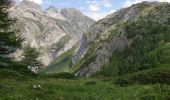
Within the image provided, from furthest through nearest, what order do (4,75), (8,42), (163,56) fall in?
(163,56) → (8,42) → (4,75)

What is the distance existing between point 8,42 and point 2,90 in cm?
2268

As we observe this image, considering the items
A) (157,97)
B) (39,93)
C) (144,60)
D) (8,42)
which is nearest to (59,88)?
(39,93)

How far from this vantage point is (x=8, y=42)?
1761 inches

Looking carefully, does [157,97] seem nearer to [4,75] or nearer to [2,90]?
[2,90]

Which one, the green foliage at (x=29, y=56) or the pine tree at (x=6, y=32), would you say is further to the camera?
the green foliage at (x=29, y=56)

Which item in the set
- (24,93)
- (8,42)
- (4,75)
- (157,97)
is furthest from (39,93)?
(8,42)

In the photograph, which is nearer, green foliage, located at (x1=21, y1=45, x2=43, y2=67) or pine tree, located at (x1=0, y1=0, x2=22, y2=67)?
pine tree, located at (x1=0, y1=0, x2=22, y2=67)

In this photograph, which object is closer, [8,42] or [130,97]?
[130,97]

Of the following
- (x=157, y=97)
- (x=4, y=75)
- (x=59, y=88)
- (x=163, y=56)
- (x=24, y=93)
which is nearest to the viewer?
(x=157, y=97)

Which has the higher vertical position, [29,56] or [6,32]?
[6,32]

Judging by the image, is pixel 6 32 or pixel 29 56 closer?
pixel 6 32

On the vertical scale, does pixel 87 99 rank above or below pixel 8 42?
below

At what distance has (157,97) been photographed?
67.4 ft

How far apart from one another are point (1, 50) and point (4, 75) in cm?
930
